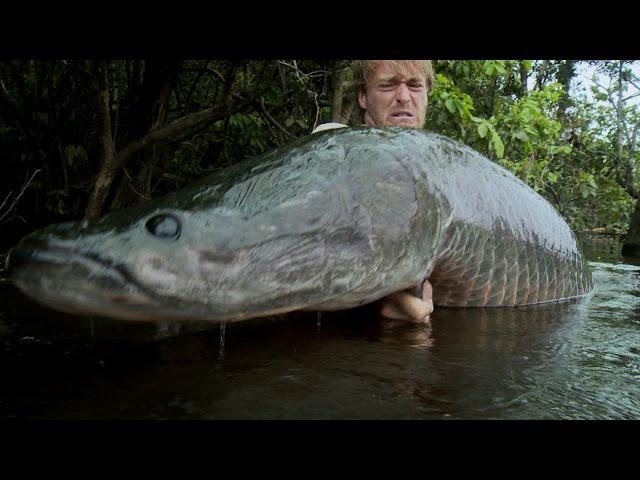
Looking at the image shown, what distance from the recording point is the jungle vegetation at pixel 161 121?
502 cm

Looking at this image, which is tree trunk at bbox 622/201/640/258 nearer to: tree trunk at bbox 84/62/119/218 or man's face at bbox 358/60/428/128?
man's face at bbox 358/60/428/128

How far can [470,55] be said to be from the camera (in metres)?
1.29

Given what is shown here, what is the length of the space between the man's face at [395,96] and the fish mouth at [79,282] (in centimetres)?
263

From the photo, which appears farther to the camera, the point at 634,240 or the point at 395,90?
the point at 634,240

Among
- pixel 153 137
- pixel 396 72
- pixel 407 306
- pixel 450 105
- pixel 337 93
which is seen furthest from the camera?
pixel 337 93

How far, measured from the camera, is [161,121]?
5273 millimetres

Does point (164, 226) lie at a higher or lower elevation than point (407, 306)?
higher

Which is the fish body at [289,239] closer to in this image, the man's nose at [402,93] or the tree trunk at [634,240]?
the man's nose at [402,93]

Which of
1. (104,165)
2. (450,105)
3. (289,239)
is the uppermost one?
(450,105)

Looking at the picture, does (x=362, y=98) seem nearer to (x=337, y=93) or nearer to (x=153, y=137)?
(x=337, y=93)

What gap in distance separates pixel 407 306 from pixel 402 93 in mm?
1875

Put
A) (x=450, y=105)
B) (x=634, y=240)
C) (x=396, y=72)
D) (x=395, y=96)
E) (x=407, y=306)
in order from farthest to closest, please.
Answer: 1. (x=634, y=240)
2. (x=450, y=105)
3. (x=395, y=96)
4. (x=396, y=72)
5. (x=407, y=306)

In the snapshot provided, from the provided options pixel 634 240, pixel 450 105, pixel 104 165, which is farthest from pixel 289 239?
pixel 634 240
